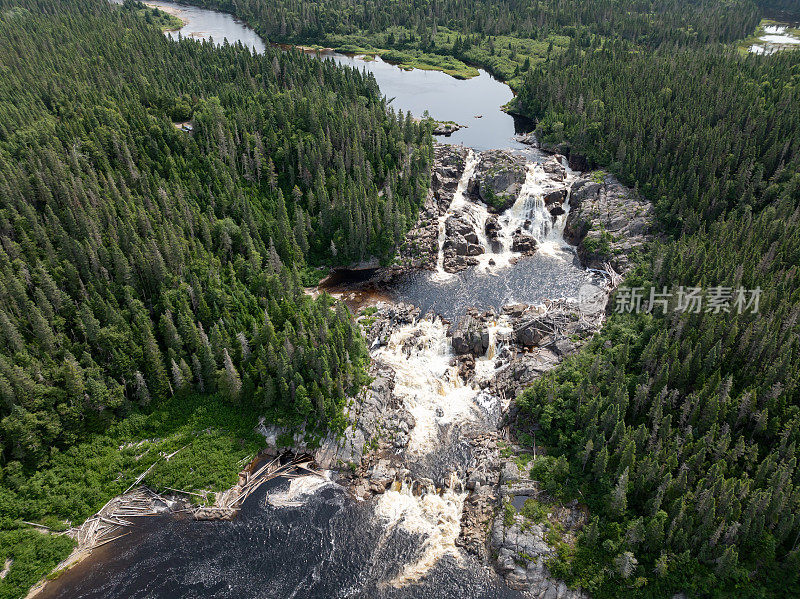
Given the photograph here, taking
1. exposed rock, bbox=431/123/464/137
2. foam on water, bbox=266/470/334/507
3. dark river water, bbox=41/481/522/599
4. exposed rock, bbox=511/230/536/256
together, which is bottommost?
dark river water, bbox=41/481/522/599

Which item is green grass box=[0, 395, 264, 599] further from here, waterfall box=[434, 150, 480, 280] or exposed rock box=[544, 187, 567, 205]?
exposed rock box=[544, 187, 567, 205]

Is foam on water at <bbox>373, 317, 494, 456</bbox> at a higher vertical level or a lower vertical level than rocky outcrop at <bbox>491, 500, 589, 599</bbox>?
higher

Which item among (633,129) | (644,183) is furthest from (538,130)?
(644,183)

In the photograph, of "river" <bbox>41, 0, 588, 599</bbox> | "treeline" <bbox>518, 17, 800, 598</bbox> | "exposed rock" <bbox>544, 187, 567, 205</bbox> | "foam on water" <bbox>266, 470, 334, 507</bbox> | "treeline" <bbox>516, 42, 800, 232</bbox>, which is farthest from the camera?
"exposed rock" <bbox>544, 187, 567, 205</bbox>

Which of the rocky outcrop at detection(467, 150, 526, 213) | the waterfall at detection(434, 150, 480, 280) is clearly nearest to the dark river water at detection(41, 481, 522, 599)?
the waterfall at detection(434, 150, 480, 280)

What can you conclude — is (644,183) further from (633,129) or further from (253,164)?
(253,164)

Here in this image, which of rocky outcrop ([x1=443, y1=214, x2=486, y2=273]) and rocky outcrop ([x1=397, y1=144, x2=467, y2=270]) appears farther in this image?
rocky outcrop ([x1=397, y1=144, x2=467, y2=270])

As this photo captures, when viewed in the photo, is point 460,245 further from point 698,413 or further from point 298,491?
point 298,491
